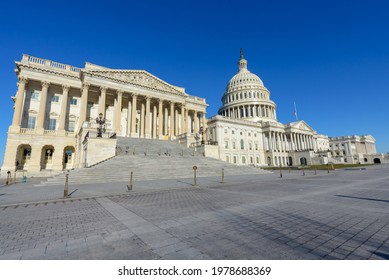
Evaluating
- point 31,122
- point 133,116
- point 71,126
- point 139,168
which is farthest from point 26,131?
point 139,168

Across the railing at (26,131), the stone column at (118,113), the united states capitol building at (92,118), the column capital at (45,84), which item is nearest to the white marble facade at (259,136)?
the united states capitol building at (92,118)

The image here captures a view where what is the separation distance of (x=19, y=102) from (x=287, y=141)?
8553 cm

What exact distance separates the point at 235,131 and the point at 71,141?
4870cm

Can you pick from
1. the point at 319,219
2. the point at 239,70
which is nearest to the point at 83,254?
the point at 319,219

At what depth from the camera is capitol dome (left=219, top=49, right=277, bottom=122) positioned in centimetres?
8200

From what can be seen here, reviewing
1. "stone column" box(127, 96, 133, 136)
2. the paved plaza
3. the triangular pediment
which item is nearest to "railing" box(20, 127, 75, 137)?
"stone column" box(127, 96, 133, 136)

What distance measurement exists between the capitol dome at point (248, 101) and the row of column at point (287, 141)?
11.4 m

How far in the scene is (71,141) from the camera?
3272cm

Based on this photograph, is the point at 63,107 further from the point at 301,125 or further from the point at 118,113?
the point at 301,125

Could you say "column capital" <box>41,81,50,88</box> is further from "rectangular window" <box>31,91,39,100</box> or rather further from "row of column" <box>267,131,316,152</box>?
"row of column" <box>267,131,316,152</box>

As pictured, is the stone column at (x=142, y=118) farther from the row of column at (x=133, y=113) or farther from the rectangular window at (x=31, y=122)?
the rectangular window at (x=31, y=122)

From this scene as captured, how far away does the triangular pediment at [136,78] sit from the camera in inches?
1397

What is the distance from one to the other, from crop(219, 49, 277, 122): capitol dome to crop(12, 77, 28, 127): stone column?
73700 millimetres
